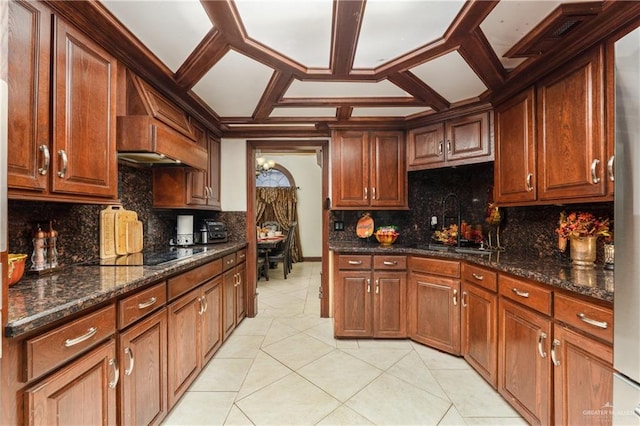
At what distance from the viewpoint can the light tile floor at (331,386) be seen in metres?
1.59

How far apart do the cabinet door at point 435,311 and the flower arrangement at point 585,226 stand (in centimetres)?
85

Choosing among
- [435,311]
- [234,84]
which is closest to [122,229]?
[234,84]

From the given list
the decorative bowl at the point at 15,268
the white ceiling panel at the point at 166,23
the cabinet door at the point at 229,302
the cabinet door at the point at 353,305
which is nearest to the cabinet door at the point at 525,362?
the cabinet door at the point at 353,305

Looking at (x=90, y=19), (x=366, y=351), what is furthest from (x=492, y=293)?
(x=90, y=19)

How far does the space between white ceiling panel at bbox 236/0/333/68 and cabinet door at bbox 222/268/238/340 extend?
196 cm

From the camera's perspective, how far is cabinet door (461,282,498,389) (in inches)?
71.3

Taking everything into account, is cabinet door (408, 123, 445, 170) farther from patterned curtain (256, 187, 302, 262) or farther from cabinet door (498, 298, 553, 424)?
patterned curtain (256, 187, 302, 262)

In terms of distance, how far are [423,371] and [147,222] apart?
276 centimetres

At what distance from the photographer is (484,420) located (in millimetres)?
1556

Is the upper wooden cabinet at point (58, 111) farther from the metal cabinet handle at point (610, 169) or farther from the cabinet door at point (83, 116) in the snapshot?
the metal cabinet handle at point (610, 169)

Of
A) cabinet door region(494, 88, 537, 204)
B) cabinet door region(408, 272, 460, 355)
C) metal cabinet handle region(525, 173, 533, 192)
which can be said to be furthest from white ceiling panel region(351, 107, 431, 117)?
cabinet door region(408, 272, 460, 355)

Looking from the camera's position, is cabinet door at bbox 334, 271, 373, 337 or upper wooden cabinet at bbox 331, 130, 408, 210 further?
upper wooden cabinet at bbox 331, 130, 408, 210

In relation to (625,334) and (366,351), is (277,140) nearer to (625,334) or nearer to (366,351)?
(366,351)

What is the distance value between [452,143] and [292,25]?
6.13ft
